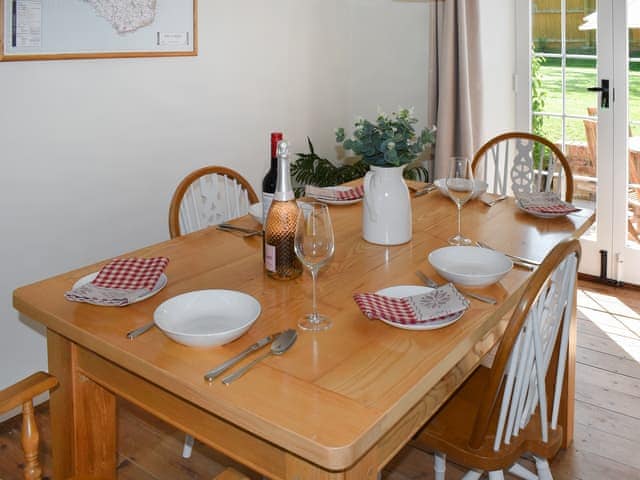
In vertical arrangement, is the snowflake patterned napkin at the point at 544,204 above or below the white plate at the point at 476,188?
below

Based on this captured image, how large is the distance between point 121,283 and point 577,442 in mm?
1633

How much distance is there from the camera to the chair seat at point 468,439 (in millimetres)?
1649

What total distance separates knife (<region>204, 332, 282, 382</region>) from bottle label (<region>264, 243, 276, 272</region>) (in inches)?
12.2

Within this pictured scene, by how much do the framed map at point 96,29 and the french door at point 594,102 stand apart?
71.5 inches

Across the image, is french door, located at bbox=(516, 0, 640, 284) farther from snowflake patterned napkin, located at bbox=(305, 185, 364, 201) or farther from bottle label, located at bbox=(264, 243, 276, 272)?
bottle label, located at bbox=(264, 243, 276, 272)

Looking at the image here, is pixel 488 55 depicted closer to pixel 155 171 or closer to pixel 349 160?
pixel 349 160

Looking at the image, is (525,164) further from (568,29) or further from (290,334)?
(290,334)

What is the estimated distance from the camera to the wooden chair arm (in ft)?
4.40

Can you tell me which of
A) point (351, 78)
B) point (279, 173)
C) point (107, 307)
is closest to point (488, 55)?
point (351, 78)

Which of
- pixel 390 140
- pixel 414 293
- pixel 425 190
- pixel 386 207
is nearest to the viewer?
pixel 414 293

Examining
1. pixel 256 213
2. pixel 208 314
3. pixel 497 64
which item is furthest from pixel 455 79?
pixel 208 314

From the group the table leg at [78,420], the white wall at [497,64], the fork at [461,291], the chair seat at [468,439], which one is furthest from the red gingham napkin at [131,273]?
the white wall at [497,64]

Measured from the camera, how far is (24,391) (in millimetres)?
1372

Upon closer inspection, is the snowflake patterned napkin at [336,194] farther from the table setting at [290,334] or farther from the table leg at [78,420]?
the table leg at [78,420]
